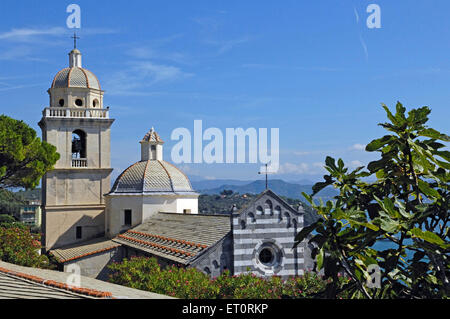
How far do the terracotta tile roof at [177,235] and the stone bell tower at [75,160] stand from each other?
18.5ft

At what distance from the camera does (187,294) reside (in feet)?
57.8

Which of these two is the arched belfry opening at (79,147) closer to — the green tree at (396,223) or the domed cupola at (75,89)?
the domed cupola at (75,89)

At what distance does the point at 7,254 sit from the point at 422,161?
23300 mm

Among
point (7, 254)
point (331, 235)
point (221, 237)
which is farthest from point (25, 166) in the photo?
point (331, 235)

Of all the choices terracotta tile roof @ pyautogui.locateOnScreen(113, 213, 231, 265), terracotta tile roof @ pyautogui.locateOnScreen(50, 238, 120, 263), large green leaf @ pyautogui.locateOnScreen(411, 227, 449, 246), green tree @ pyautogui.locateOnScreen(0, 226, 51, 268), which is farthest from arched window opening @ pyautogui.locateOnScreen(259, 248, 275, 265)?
large green leaf @ pyautogui.locateOnScreen(411, 227, 449, 246)

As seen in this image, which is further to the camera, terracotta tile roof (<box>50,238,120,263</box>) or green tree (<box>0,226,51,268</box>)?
terracotta tile roof (<box>50,238,120,263</box>)

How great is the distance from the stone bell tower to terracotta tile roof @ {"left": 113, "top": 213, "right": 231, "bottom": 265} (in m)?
5.63

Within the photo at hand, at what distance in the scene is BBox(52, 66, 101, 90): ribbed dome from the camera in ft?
131

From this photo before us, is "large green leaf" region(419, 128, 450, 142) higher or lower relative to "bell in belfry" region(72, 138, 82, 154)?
lower

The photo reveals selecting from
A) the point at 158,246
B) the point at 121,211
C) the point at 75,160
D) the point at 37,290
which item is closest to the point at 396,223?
the point at 37,290

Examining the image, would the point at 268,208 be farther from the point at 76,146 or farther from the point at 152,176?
the point at 76,146

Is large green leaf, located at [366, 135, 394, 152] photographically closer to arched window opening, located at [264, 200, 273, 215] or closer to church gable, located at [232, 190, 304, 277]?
church gable, located at [232, 190, 304, 277]

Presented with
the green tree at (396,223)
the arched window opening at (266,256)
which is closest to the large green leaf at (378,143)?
the green tree at (396,223)
